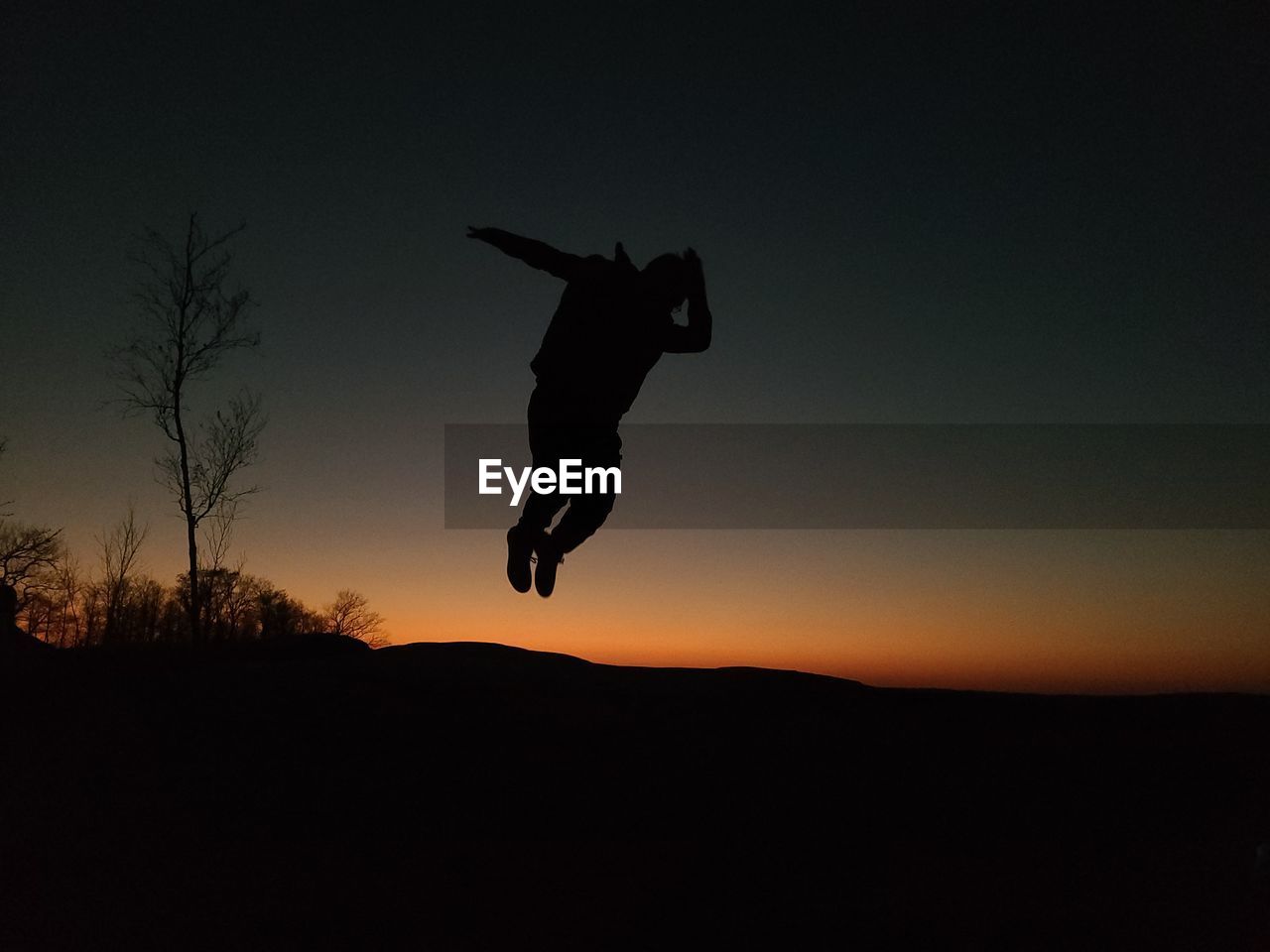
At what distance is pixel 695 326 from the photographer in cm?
559

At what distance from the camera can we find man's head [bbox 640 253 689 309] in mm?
5430

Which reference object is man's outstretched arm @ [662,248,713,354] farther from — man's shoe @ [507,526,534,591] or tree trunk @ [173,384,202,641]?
tree trunk @ [173,384,202,641]

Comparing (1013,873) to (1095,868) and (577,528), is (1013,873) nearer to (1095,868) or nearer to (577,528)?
(1095,868)

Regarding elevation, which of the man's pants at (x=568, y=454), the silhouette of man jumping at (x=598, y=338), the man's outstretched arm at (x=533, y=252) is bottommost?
the man's pants at (x=568, y=454)

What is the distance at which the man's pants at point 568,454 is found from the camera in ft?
18.0

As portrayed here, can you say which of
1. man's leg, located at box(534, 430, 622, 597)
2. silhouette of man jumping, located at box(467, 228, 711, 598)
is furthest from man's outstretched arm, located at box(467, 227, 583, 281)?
man's leg, located at box(534, 430, 622, 597)

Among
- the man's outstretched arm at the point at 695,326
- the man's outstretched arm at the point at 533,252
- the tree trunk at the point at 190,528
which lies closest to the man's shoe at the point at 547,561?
the man's outstretched arm at the point at 695,326

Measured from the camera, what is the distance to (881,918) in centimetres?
512

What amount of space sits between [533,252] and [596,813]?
3.49 m

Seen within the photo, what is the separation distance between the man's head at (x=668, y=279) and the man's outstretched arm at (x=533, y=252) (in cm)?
41

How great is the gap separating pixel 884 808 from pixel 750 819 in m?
0.98

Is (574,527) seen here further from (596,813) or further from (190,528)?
(190,528)

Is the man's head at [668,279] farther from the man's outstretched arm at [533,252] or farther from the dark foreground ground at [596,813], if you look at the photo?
the dark foreground ground at [596,813]

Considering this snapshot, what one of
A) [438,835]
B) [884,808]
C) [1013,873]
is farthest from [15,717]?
[1013,873]
